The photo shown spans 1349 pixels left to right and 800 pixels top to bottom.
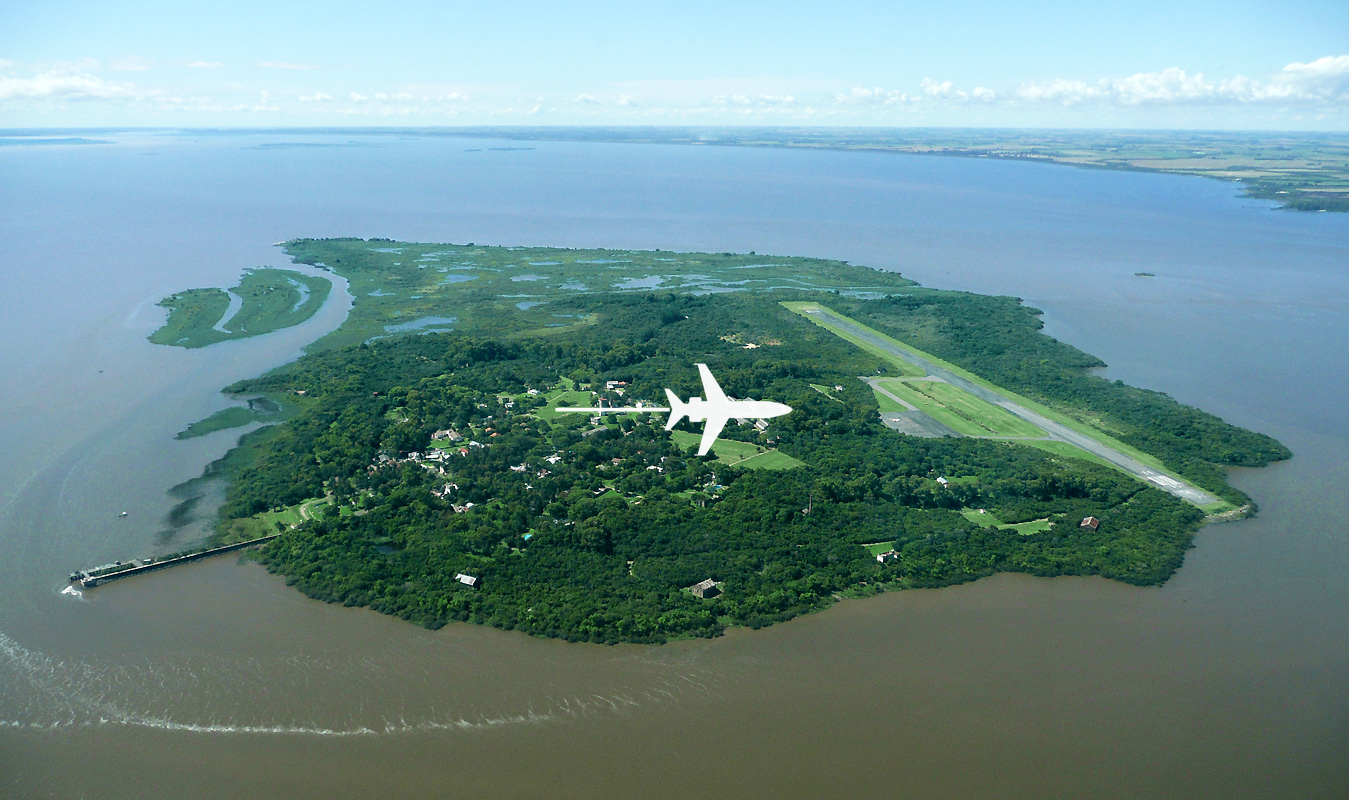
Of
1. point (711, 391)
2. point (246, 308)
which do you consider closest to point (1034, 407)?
point (711, 391)

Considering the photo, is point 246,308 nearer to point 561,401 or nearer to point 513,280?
point 513,280

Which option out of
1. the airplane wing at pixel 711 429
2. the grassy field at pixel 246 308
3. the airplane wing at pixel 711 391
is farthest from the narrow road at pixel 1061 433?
the grassy field at pixel 246 308

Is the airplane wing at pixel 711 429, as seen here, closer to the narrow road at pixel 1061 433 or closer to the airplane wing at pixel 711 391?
the airplane wing at pixel 711 391

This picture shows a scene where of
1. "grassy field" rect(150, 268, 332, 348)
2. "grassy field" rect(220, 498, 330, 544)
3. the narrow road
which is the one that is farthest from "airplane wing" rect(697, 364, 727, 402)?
"grassy field" rect(150, 268, 332, 348)

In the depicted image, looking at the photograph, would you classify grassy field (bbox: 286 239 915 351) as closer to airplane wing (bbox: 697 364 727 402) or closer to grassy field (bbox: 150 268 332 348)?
grassy field (bbox: 150 268 332 348)

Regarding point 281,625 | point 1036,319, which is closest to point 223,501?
point 281,625
